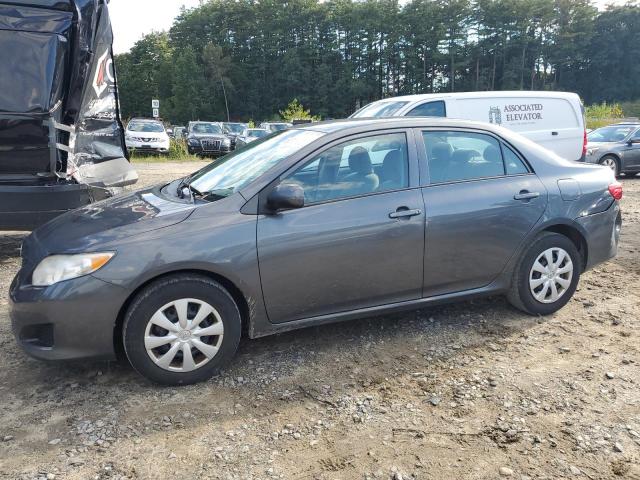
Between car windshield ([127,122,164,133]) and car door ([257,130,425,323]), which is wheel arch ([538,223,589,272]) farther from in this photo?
car windshield ([127,122,164,133])

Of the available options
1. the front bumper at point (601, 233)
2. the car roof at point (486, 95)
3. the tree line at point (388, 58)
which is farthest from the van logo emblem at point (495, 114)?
the tree line at point (388, 58)

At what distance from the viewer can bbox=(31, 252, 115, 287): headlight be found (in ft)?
9.46

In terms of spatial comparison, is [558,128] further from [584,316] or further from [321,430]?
[321,430]

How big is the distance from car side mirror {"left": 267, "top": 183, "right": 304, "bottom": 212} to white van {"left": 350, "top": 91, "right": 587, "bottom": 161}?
551 cm

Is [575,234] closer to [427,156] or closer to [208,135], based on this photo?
[427,156]

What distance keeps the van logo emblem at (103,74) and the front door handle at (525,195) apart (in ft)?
15.7

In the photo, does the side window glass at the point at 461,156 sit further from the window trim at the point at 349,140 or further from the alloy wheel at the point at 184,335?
the alloy wheel at the point at 184,335

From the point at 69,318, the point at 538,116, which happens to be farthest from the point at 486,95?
the point at 69,318

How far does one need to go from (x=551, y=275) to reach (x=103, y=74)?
5340 millimetres

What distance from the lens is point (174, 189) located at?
→ 12.8ft

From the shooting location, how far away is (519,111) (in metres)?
9.06

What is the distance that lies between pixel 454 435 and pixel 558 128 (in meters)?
8.21

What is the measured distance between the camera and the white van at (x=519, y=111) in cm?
843

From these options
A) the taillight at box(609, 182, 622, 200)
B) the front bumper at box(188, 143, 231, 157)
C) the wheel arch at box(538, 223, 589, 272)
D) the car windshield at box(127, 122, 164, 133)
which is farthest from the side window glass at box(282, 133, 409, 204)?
the car windshield at box(127, 122, 164, 133)
